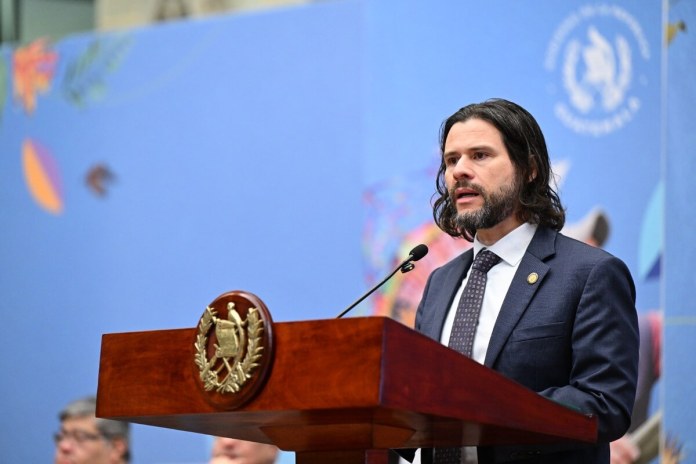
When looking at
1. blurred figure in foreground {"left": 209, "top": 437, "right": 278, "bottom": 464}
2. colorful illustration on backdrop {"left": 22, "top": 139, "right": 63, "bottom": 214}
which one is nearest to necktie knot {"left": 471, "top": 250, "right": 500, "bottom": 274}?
blurred figure in foreground {"left": 209, "top": 437, "right": 278, "bottom": 464}

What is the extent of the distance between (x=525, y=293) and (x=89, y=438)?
3.05 meters

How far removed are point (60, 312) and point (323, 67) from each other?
1711mm

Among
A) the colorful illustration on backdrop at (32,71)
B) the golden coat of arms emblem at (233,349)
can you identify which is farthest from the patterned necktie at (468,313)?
the colorful illustration on backdrop at (32,71)

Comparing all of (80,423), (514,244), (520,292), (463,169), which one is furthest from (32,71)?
(520,292)

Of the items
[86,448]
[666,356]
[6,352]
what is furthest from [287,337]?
[6,352]

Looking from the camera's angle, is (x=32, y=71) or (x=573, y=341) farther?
(x=32, y=71)

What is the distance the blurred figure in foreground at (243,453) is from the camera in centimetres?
377

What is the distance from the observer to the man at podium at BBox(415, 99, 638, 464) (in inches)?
76.6

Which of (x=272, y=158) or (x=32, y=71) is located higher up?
(x=32, y=71)

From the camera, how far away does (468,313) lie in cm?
217

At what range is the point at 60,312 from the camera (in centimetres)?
493

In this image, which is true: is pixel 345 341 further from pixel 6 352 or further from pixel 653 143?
pixel 6 352

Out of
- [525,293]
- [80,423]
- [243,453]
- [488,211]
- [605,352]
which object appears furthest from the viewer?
[80,423]

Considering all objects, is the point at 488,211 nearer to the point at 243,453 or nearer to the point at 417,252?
the point at 417,252
